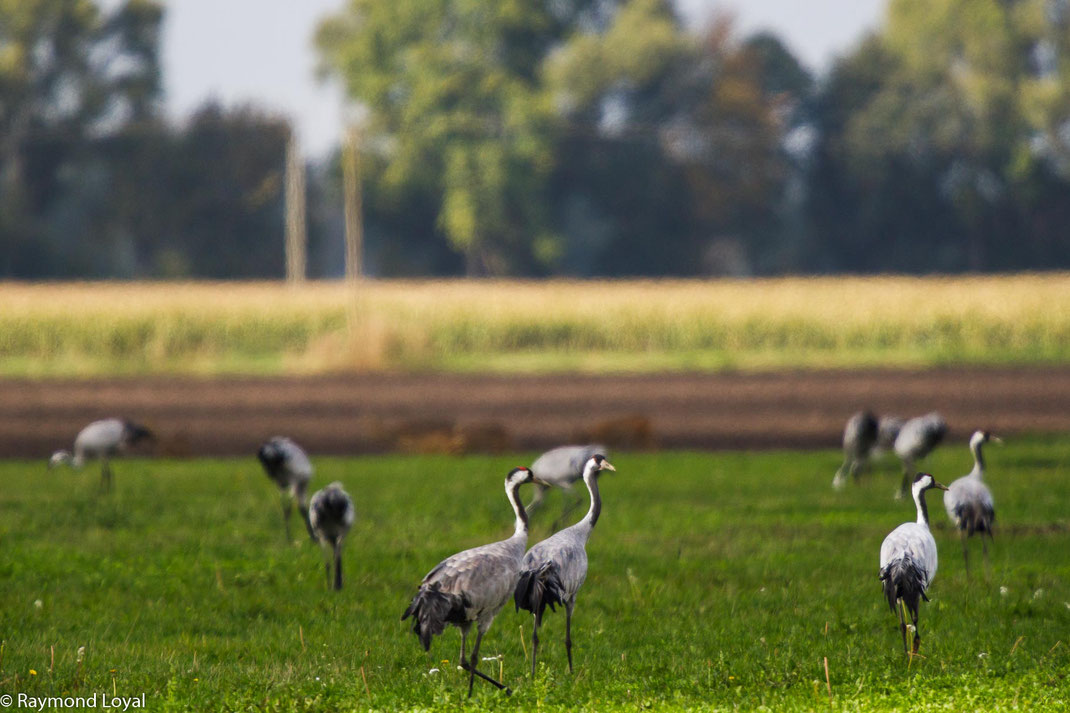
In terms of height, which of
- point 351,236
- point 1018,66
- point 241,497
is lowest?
point 241,497

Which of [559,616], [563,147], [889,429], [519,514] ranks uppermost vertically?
[563,147]

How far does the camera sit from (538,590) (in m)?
8.04

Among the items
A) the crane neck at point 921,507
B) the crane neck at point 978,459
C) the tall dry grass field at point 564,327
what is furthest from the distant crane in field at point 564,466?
the tall dry grass field at point 564,327

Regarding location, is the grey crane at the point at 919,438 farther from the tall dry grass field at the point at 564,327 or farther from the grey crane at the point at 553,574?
the tall dry grass field at the point at 564,327

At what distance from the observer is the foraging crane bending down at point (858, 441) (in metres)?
16.9

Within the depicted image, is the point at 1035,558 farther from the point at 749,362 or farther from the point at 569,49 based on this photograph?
the point at 569,49

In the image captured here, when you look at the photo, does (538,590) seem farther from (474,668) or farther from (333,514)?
(333,514)

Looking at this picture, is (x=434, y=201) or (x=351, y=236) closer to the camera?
(x=351, y=236)

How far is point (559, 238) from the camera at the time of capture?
2938 inches

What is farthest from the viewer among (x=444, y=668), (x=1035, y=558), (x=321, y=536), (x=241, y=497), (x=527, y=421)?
(x=527, y=421)

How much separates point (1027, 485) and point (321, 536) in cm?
908

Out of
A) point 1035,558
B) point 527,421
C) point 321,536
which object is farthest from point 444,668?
point 527,421

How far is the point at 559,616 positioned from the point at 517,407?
56.3 ft

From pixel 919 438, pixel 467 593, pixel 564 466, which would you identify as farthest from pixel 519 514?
pixel 919 438
